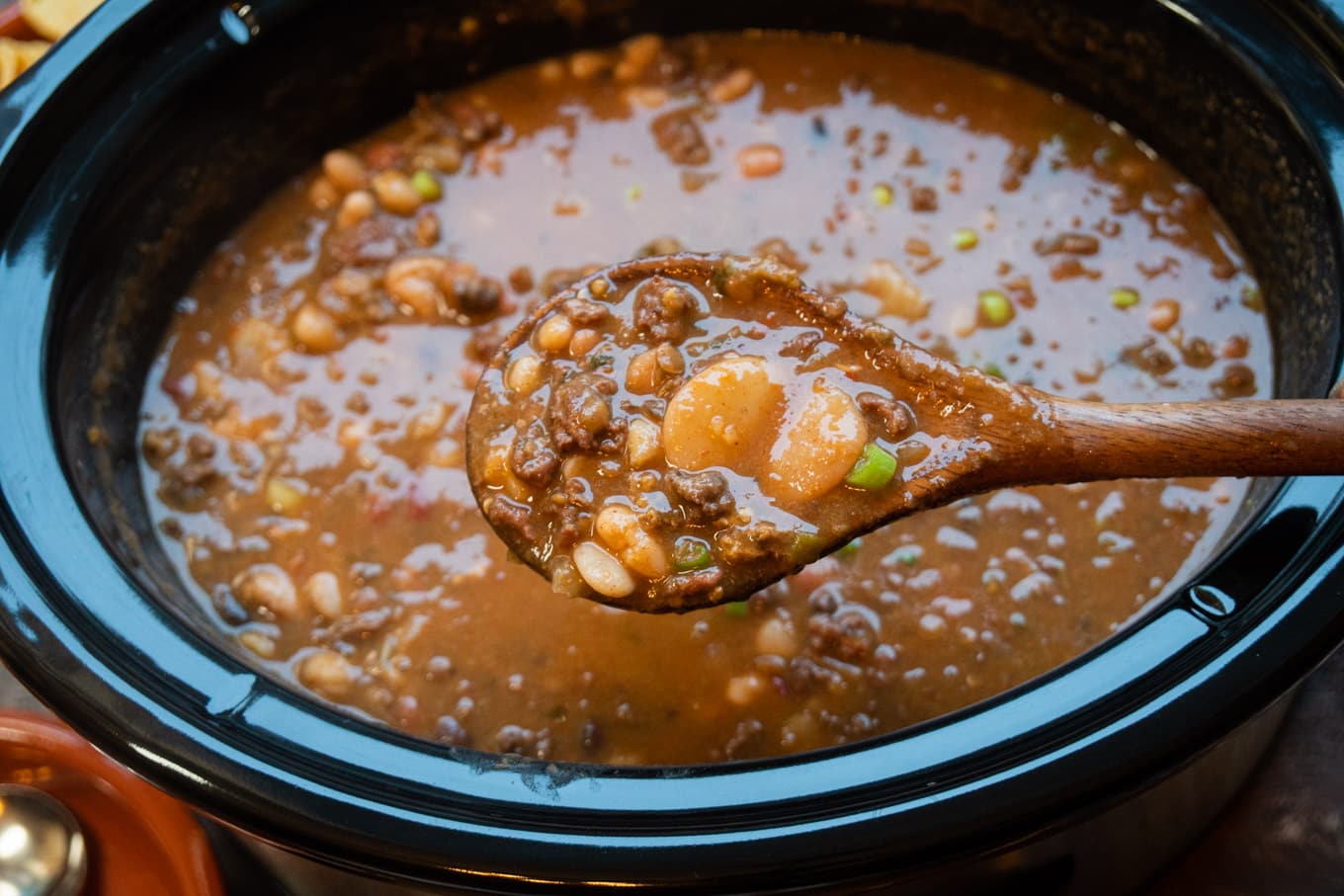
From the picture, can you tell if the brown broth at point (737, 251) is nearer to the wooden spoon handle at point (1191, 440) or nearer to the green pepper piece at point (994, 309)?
the green pepper piece at point (994, 309)

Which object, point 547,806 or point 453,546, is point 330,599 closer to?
point 453,546

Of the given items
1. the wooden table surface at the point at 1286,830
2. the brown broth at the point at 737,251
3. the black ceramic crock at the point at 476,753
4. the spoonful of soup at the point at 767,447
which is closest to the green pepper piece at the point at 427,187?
the brown broth at the point at 737,251

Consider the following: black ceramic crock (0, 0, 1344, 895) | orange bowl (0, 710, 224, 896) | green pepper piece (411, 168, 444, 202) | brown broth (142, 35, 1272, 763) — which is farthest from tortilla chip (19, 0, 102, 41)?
orange bowl (0, 710, 224, 896)

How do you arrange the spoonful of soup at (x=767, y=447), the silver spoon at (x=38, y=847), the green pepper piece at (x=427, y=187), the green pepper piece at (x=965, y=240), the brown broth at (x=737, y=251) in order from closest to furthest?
A: the spoonful of soup at (x=767, y=447) → the silver spoon at (x=38, y=847) → the brown broth at (x=737, y=251) → the green pepper piece at (x=965, y=240) → the green pepper piece at (x=427, y=187)

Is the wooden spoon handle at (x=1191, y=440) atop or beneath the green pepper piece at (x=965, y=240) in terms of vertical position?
beneath

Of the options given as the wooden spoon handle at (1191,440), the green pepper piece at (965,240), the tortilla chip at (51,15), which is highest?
the tortilla chip at (51,15)

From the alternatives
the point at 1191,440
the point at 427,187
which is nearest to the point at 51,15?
the point at 427,187

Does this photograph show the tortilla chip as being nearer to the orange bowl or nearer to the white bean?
the orange bowl

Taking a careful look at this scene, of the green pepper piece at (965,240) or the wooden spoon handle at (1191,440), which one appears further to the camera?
the green pepper piece at (965,240)
